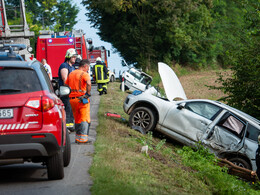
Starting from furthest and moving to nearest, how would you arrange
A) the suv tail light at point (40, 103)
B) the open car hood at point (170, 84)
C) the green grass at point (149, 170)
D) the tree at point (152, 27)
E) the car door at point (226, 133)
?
the tree at point (152, 27)
the open car hood at point (170, 84)
the car door at point (226, 133)
the green grass at point (149, 170)
the suv tail light at point (40, 103)

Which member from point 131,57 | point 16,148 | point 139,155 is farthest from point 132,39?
point 16,148

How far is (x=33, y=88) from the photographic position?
6422 millimetres

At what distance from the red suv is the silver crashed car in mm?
5973

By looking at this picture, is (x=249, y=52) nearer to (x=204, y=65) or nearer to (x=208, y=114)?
(x=208, y=114)

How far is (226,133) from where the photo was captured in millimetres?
11766

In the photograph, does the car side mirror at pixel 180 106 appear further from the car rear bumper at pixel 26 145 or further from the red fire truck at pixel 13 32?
the red fire truck at pixel 13 32

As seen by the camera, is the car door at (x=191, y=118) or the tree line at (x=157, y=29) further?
the tree line at (x=157, y=29)

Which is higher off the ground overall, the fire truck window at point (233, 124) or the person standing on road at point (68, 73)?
the person standing on road at point (68, 73)

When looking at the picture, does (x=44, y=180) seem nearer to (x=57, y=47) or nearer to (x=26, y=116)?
(x=26, y=116)

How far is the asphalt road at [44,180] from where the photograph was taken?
6422 mm

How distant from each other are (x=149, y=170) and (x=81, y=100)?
2.71 m

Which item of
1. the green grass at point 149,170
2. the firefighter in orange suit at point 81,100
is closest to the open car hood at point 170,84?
the green grass at point 149,170

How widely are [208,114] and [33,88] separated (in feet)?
21.9

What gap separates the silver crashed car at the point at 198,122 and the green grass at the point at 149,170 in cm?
47
